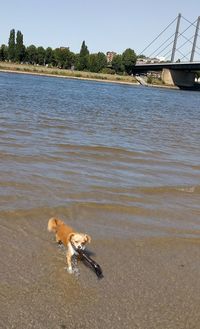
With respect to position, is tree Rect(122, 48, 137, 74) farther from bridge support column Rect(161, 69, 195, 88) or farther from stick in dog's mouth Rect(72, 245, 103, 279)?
stick in dog's mouth Rect(72, 245, 103, 279)

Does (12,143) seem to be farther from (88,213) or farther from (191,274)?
(191,274)

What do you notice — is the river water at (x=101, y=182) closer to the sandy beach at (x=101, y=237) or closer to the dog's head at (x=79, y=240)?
the sandy beach at (x=101, y=237)

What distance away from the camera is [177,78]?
10531 centimetres

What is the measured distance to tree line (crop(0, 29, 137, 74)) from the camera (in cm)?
12094

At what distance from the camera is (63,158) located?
10156 millimetres

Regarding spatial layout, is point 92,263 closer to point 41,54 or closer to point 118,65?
point 118,65

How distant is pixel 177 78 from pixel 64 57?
115ft

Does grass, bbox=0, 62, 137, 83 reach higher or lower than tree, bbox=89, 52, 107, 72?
lower

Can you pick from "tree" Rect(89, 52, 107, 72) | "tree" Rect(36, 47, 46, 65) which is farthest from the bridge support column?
"tree" Rect(36, 47, 46, 65)

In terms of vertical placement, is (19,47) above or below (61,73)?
above

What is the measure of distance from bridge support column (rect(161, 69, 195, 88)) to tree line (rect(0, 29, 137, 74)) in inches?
723

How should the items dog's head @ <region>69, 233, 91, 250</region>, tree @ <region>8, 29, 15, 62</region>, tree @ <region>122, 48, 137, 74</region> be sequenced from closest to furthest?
dog's head @ <region>69, 233, 91, 250</region> → tree @ <region>8, 29, 15, 62</region> → tree @ <region>122, 48, 137, 74</region>

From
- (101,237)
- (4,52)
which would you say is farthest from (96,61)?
(101,237)

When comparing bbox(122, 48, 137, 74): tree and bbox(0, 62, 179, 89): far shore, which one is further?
bbox(122, 48, 137, 74): tree
